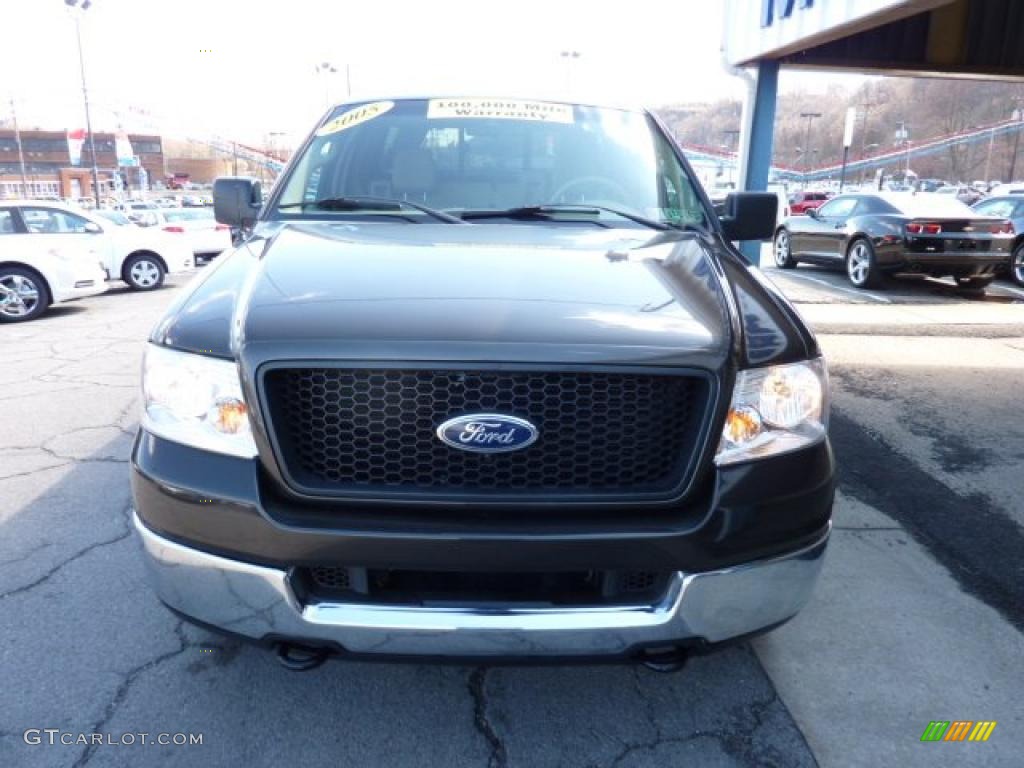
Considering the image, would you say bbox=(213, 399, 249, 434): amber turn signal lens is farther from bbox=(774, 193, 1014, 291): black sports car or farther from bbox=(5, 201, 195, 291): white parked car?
bbox=(774, 193, 1014, 291): black sports car

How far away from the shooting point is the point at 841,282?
12656mm

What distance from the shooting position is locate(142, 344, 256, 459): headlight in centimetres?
185

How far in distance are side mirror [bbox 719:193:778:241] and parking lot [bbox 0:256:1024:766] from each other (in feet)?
4.70

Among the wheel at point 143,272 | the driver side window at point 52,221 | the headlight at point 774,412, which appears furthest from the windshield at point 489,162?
the wheel at point 143,272

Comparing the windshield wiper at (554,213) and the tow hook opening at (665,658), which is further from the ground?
the windshield wiper at (554,213)

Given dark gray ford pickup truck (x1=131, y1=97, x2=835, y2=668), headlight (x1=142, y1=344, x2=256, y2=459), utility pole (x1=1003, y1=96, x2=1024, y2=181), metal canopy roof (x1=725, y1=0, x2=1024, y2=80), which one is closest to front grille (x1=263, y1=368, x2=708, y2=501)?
dark gray ford pickup truck (x1=131, y1=97, x2=835, y2=668)

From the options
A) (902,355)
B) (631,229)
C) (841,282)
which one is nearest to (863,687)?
(631,229)

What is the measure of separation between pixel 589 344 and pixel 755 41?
10.2 metres

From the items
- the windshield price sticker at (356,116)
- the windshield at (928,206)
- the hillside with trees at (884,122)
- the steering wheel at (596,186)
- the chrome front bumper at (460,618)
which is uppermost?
the hillside with trees at (884,122)

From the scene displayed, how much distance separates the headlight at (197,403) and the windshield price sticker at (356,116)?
182cm

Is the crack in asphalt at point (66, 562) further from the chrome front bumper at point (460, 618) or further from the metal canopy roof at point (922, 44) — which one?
the metal canopy roof at point (922, 44)

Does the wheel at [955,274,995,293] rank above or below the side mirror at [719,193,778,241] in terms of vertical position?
below

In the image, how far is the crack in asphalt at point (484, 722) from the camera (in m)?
2.08

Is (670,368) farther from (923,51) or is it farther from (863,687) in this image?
(923,51)
